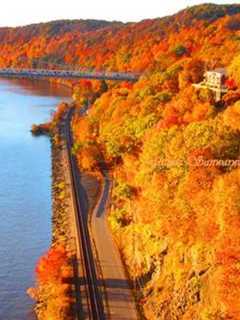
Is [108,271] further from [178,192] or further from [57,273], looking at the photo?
[178,192]

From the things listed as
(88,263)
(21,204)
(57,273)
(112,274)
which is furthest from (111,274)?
(21,204)

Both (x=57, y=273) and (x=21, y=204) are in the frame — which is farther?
(x=21, y=204)

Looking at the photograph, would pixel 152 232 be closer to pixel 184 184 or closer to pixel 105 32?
pixel 184 184

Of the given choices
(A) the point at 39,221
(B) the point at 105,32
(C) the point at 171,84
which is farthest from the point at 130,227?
(B) the point at 105,32

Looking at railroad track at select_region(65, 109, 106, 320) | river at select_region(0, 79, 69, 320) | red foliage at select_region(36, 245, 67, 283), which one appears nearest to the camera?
railroad track at select_region(65, 109, 106, 320)

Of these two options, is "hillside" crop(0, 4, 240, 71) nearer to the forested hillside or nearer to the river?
the forested hillside

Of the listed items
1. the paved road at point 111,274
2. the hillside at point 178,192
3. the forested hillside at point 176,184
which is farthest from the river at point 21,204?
the hillside at point 178,192

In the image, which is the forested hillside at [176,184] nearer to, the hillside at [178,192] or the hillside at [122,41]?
the hillside at [178,192]

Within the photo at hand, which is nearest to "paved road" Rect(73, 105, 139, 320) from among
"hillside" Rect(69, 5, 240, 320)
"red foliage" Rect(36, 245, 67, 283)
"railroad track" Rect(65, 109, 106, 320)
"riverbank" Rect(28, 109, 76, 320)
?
"railroad track" Rect(65, 109, 106, 320)
